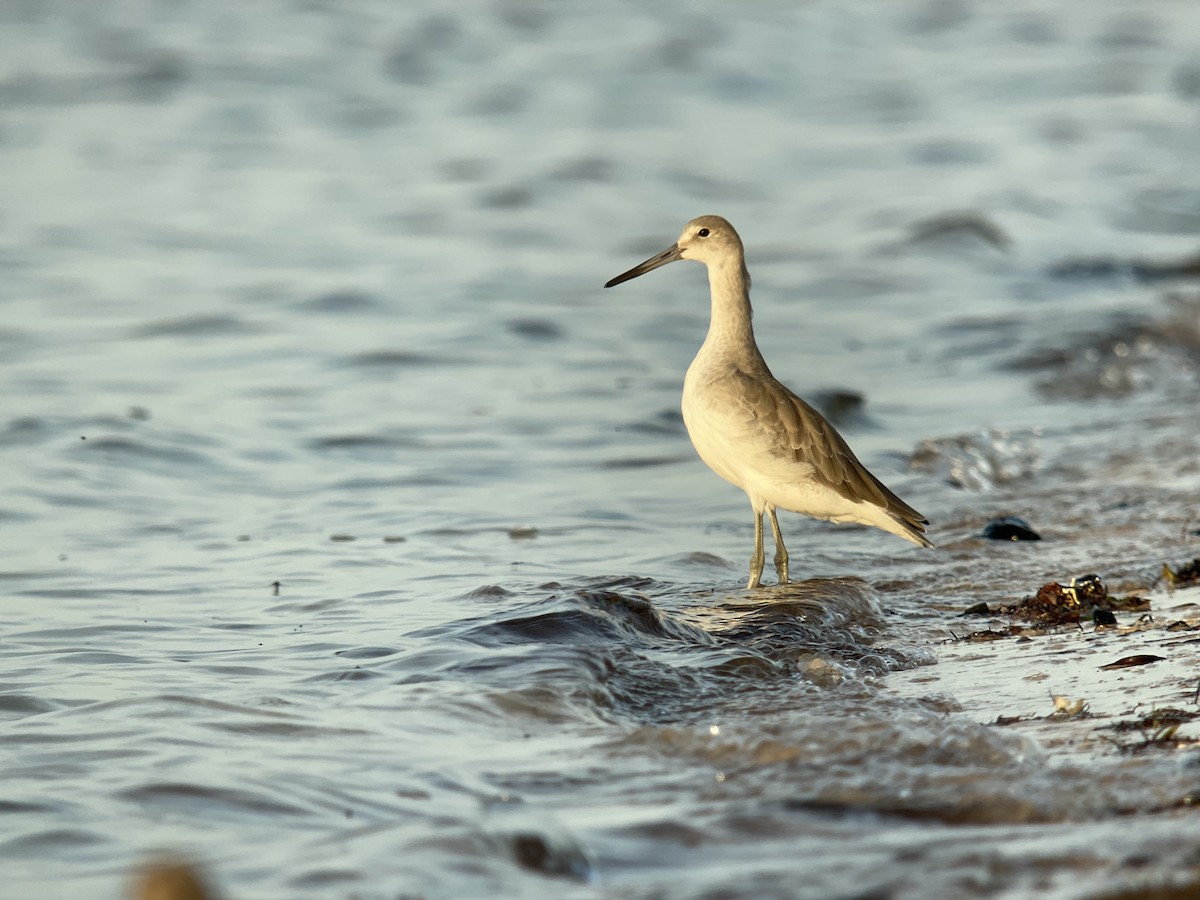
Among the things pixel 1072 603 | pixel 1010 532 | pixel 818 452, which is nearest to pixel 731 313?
pixel 818 452

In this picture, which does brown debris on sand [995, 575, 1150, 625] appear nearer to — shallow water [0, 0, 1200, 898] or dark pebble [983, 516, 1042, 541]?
shallow water [0, 0, 1200, 898]

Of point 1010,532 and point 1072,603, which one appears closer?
point 1072,603

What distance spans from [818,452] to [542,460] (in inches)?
104

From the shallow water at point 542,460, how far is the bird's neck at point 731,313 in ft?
3.18

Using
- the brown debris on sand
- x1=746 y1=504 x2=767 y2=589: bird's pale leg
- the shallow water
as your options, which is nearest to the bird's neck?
x1=746 y1=504 x2=767 y2=589: bird's pale leg

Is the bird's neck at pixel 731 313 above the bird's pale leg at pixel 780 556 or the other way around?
above

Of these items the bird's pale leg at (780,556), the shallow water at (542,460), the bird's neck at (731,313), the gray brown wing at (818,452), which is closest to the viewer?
the shallow water at (542,460)

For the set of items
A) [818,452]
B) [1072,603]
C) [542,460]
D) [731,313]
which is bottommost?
[542,460]

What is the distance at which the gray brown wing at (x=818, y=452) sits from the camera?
20.4 feet

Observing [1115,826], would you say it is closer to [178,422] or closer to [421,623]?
[421,623]

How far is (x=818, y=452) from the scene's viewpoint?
6.24m

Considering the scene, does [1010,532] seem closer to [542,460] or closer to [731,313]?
[731,313]

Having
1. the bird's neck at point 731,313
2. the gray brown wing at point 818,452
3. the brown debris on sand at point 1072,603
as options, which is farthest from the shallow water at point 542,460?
the bird's neck at point 731,313

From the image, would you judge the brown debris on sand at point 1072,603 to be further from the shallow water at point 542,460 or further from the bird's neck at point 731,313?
the bird's neck at point 731,313
